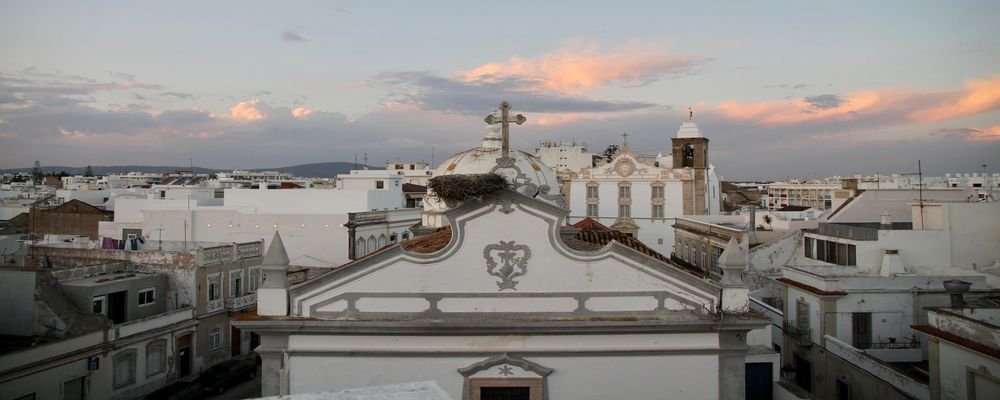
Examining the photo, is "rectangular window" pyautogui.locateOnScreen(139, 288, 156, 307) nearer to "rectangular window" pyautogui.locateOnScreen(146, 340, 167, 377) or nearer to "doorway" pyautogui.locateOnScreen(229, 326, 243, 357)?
"rectangular window" pyautogui.locateOnScreen(146, 340, 167, 377)

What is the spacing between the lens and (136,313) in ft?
79.0

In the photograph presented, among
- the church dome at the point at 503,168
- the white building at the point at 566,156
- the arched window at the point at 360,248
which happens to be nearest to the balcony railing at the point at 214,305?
the arched window at the point at 360,248

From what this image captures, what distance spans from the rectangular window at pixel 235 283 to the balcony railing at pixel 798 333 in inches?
837

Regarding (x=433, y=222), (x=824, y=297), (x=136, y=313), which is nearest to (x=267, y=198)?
(x=136, y=313)

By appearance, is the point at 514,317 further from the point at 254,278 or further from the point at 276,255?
the point at 254,278

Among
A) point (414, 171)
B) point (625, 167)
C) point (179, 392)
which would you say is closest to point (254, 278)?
point (179, 392)

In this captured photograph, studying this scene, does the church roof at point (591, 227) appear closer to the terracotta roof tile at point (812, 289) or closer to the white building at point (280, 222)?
the terracotta roof tile at point (812, 289)

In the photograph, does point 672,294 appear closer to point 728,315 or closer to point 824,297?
point 728,315

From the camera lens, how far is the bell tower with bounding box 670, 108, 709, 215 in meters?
49.6

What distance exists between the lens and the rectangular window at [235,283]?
28031 mm

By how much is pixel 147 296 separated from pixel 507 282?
64.5ft

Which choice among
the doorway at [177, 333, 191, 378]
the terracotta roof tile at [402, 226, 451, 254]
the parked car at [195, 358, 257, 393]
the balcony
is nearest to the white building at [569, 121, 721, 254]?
the balcony

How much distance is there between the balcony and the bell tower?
31.8 metres

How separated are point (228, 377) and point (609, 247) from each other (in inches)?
741
